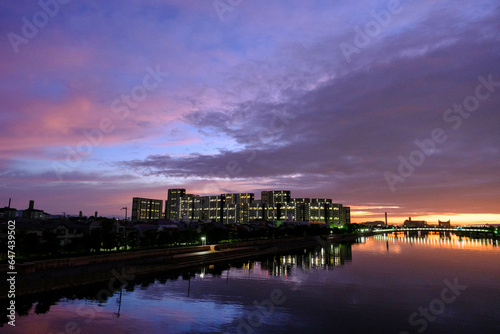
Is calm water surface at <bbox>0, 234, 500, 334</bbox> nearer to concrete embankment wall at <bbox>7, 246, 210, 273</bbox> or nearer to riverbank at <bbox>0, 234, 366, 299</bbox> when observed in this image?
riverbank at <bbox>0, 234, 366, 299</bbox>

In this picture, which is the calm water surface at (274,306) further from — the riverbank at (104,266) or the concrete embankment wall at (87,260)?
the concrete embankment wall at (87,260)

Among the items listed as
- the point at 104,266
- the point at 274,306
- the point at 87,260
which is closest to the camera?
the point at 274,306

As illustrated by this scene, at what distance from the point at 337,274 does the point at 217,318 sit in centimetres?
2986

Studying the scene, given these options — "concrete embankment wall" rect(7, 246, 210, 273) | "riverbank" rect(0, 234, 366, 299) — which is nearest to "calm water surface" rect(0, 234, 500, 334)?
"riverbank" rect(0, 234, 366, 299)

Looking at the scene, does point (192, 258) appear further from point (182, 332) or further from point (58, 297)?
point (182, 332)

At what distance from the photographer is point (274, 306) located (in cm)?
3109

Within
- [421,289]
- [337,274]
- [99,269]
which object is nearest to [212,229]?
[337,274]

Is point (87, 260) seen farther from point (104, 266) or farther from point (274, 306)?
point (274, 306)

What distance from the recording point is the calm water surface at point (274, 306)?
2488cm

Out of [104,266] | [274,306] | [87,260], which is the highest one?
[87,260]

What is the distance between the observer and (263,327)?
2475cm

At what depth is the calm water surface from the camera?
979 inches

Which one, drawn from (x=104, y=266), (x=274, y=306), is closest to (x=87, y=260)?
(x=104, y=266)

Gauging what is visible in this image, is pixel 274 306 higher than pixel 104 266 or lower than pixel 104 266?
lower
